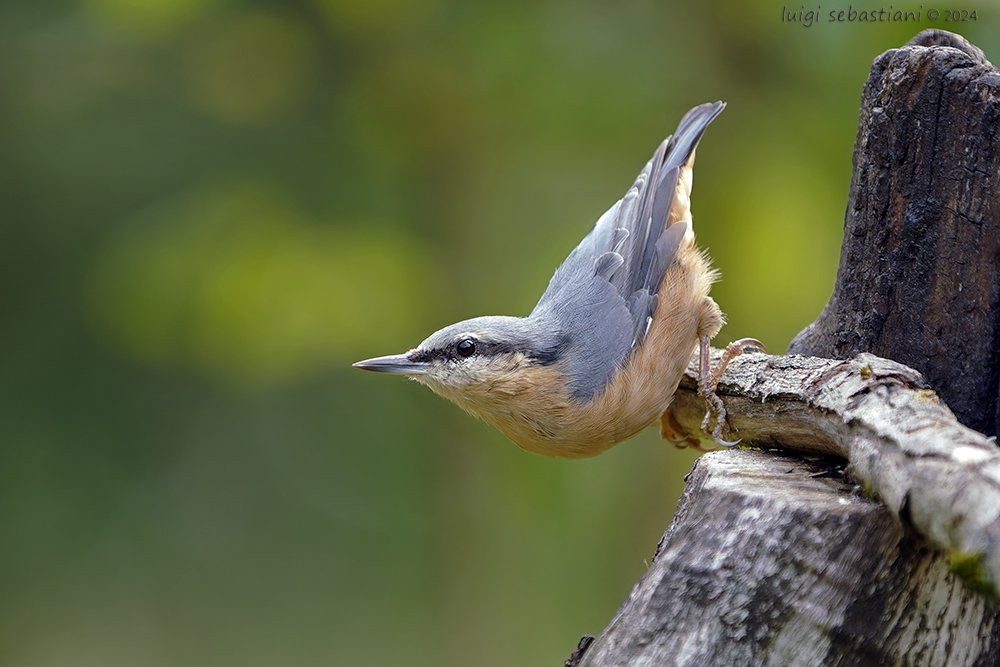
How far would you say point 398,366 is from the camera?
2.48 m

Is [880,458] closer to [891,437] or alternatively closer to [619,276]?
[891,437]

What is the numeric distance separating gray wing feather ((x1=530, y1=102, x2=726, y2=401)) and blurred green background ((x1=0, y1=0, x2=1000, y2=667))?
879mm

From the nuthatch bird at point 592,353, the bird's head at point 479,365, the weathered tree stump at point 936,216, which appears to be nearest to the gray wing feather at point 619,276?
the nuthatch bird at point 592,353

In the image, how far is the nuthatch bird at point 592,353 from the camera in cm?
248

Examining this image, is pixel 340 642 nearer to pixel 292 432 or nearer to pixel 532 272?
pixel 292 432

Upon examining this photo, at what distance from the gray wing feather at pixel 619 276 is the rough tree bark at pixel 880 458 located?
0.40 metres

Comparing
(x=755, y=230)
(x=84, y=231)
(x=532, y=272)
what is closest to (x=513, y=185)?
(x=532, y=272)

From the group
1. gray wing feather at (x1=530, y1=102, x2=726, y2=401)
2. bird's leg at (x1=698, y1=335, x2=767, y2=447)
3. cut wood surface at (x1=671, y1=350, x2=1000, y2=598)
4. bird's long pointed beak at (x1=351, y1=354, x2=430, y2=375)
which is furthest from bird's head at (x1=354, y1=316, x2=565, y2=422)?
cut wood surface at (x1=671, y1=350, x2=1000, y2=598)

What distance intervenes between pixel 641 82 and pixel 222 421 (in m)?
3.29

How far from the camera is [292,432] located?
5031mm

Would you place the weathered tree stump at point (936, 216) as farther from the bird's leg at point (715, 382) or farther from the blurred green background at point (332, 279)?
the blurred green background at point (332, 279)

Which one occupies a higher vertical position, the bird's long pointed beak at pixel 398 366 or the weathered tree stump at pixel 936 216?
the weathered tree stump at pixel 936 216

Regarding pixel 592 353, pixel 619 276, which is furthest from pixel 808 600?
pixel 619 276

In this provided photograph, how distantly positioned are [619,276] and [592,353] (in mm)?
391
